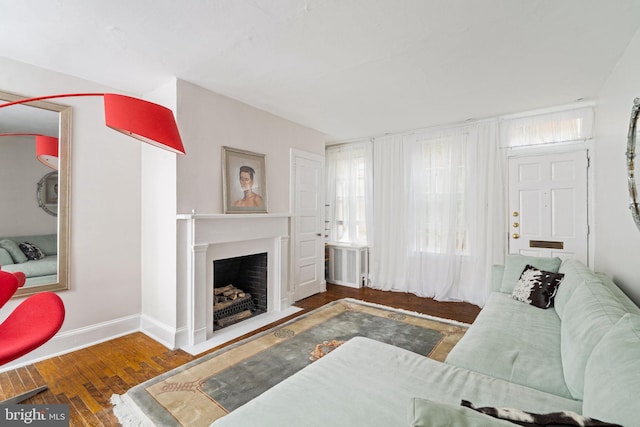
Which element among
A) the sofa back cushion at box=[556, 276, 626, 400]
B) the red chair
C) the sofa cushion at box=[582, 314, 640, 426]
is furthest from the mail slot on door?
the red chair

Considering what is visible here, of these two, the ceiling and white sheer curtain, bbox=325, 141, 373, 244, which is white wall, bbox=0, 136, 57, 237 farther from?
white sheer curtain, bbox=325, 141, 373, 244

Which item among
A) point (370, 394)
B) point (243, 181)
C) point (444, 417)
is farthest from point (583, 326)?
point (243, 181)

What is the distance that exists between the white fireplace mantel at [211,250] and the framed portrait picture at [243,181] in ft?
0.50

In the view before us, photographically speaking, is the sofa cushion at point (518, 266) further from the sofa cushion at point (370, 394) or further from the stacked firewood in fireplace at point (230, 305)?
the stacked firewood in fireplace at point (230, 305)

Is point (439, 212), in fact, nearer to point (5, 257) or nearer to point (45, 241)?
point (45, 241)

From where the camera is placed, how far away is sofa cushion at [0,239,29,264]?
2461 mm

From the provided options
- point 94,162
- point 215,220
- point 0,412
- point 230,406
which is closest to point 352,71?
point 215,220

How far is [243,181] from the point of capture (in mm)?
3459

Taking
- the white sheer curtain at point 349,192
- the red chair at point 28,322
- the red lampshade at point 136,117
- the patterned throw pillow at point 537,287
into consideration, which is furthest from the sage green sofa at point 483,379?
the white sheer curtain at point 349,192

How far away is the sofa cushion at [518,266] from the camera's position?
9.64 feet

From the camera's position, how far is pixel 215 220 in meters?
3.06

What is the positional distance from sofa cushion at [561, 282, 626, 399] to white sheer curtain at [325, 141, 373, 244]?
3460 mm

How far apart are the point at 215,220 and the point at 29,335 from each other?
1.55 metres

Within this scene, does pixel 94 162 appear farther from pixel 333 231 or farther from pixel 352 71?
pixel 333 231
